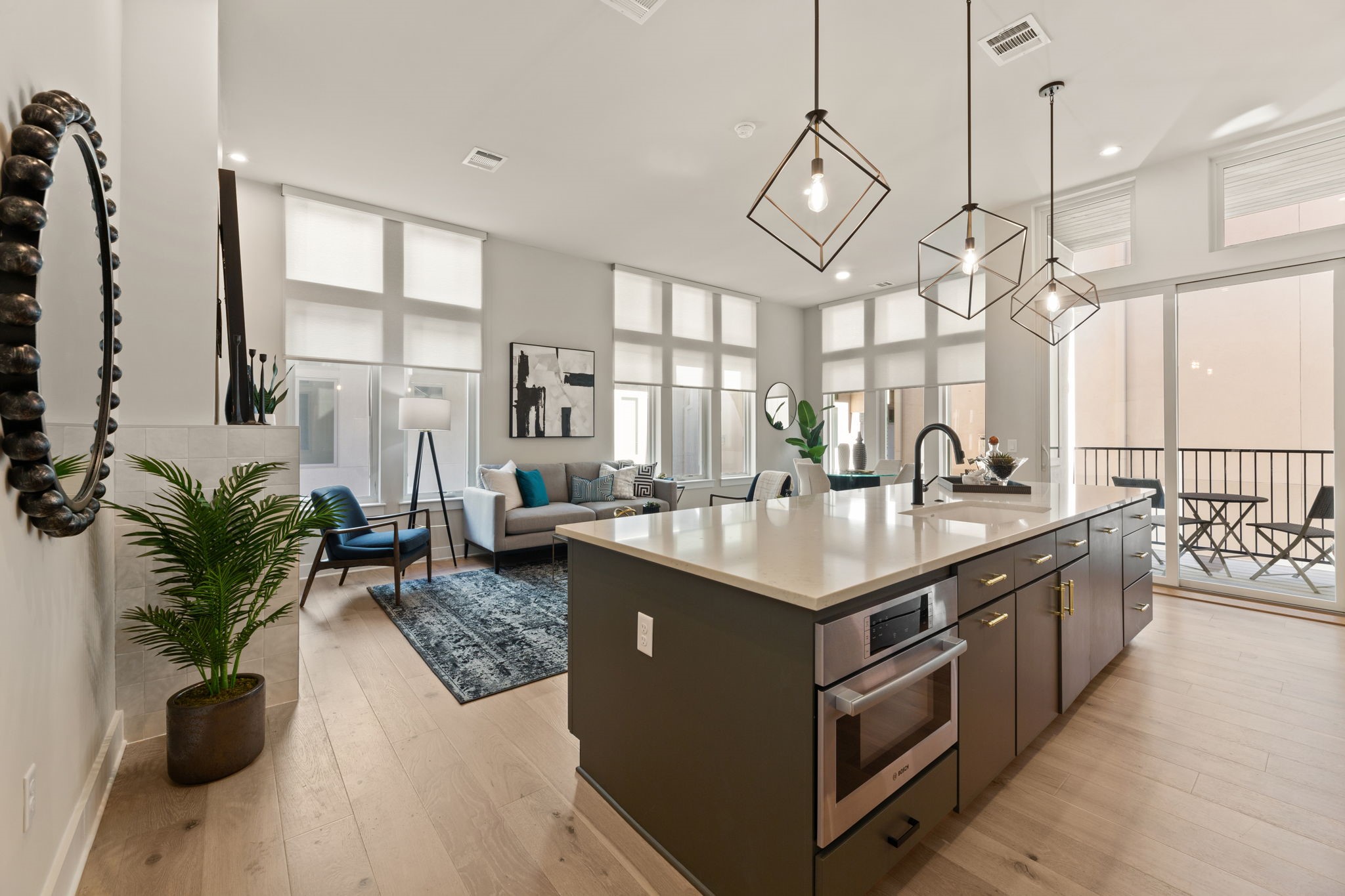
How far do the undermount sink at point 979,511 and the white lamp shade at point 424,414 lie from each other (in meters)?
3.70

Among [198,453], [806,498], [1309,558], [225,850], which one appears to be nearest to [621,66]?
[806,498]

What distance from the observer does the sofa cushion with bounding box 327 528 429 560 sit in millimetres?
3812

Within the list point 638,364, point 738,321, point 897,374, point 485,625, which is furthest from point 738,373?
point 485,625

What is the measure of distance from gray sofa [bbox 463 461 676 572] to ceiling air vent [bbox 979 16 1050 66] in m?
3.84

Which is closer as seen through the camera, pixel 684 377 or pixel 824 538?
pixel 824 538

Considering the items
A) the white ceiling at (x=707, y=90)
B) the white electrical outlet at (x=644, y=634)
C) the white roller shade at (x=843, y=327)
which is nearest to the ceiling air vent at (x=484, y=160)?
the white ceiling at (x=707, y=90)

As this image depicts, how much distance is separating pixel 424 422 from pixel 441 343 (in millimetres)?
1076

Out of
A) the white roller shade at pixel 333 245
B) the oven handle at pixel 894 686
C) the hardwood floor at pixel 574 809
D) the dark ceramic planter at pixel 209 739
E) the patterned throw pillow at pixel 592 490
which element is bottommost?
the hardwood floor at pixel 574 809

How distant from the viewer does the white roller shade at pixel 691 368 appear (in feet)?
23.7

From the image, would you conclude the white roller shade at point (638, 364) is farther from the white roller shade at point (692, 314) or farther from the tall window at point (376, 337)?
the tall window at point (376, 337)

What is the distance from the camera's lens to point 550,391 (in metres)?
5.96

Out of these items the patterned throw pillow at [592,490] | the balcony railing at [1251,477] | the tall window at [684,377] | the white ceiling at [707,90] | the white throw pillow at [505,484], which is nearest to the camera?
the white ceiling at [707,90]

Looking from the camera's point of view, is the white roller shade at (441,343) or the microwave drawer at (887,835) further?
the white roller shade at (441,343)

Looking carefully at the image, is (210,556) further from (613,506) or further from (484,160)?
(613,506)
